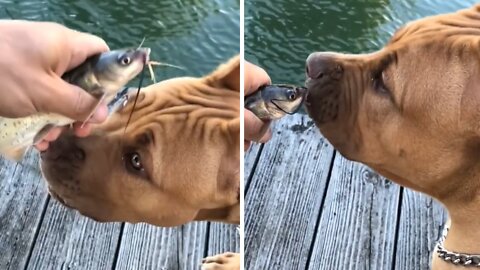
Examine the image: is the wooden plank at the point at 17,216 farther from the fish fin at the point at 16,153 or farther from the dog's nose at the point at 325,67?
the dog's nose at the point at 325,67

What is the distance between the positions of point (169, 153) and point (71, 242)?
37 cm

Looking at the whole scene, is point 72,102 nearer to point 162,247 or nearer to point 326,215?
point 162,247

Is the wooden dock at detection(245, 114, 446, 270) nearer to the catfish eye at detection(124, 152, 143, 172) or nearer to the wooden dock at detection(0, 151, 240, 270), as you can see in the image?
the wooden dock at detection(0, 151, 240, 270)

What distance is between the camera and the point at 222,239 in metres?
1.26

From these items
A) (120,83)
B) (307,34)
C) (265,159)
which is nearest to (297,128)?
(265,159)

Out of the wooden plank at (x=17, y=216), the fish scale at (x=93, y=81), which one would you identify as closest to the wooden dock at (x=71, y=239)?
the wooden plank at (x=17, y=216)

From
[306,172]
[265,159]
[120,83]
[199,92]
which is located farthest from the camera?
[306,172]

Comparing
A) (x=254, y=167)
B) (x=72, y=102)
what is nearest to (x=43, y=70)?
(x=72, y=102)

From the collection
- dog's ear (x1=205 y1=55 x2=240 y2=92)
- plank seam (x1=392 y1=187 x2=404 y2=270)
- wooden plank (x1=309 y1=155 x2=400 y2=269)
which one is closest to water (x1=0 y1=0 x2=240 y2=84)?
dog's ear (x1=205 y1=55 x2=240 y2=92)

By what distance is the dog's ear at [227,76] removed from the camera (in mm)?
1172

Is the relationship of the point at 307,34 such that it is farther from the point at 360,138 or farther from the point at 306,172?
the point at 306,172

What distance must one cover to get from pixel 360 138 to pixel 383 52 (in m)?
0.14

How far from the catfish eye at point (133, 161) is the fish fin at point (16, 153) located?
0.55 feet

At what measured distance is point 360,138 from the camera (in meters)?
1.20
